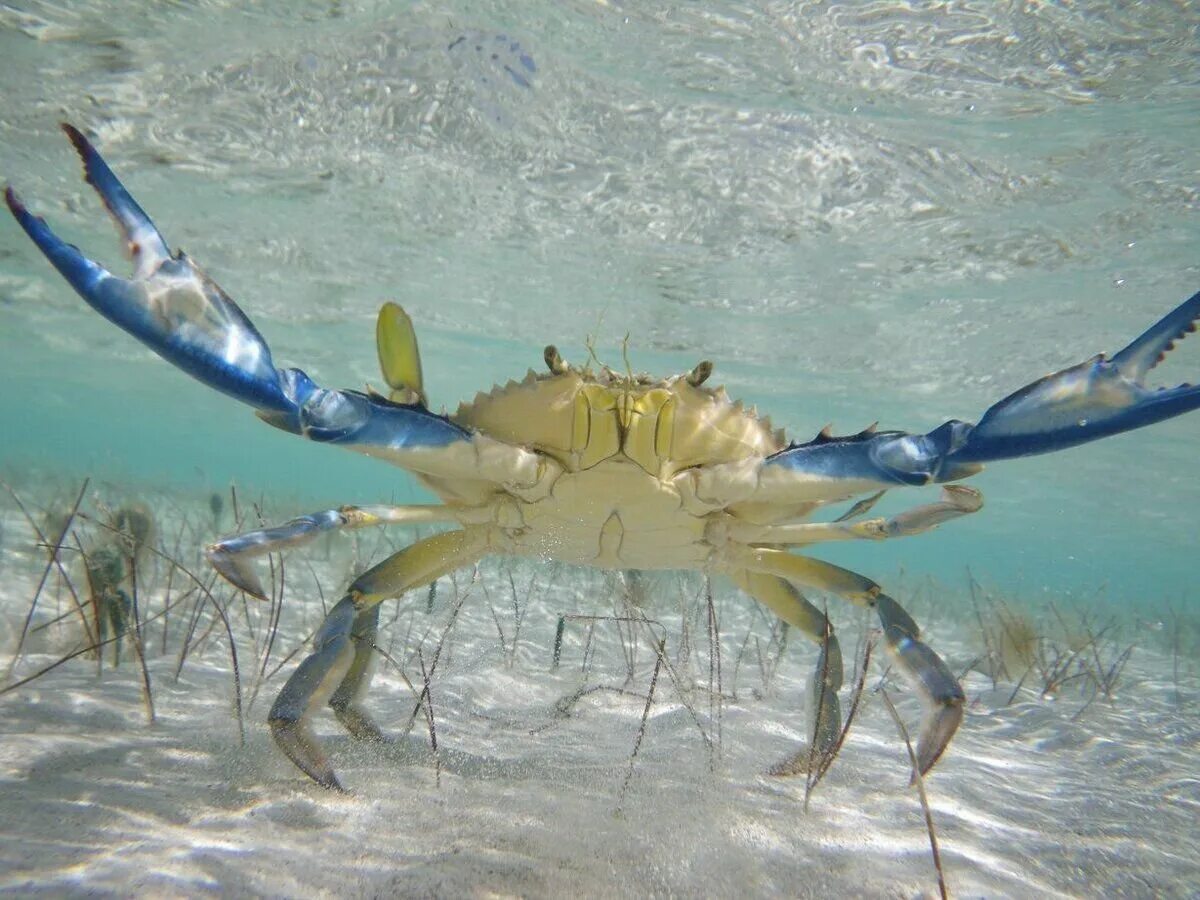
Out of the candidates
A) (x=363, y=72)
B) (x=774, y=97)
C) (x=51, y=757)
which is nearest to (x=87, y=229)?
(x=363, y=72)

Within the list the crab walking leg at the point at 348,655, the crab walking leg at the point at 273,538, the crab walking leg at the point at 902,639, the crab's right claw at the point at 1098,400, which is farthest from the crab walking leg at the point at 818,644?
the crab walking leg at the point at 273,538

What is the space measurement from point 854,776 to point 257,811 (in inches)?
118

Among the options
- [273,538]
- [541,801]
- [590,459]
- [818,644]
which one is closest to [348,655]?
[273,538]

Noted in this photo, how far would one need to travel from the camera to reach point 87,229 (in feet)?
48.8

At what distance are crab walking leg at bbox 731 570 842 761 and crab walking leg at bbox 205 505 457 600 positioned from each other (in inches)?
89.8

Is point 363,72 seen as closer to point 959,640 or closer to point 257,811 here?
point 257,811

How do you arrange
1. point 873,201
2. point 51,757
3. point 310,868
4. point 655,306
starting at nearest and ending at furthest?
point 310,868 → point 51,757 → point 873,201 → point 655,306

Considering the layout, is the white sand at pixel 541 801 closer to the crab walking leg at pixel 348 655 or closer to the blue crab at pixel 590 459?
the crab walking leg at pixel 348 655

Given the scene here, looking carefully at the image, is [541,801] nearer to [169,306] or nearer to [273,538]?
[273,538]

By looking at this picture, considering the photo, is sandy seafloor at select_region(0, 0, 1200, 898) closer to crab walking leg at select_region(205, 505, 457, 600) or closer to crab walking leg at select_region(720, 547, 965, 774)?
crab walking leg at select_region(720, 547, 965, 774)

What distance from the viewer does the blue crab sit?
2.15 metres

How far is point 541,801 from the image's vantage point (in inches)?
113

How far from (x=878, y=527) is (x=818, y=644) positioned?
3.01 feet

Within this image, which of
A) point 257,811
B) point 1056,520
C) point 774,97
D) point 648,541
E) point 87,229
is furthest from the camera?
point 1056,520
